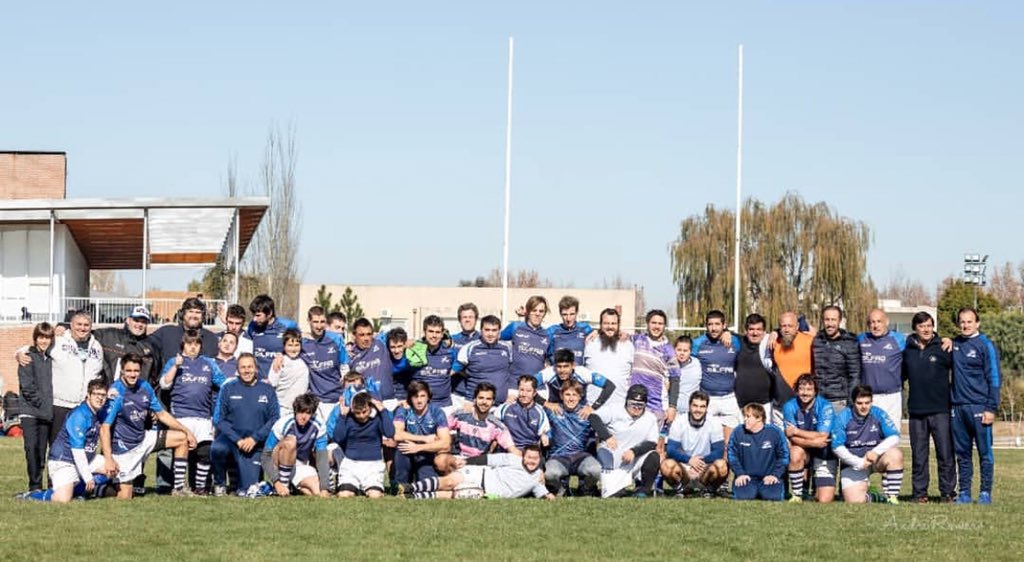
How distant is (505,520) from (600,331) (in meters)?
3.27

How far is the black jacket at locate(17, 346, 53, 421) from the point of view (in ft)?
40.4

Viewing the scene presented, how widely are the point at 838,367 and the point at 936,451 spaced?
1.24 m

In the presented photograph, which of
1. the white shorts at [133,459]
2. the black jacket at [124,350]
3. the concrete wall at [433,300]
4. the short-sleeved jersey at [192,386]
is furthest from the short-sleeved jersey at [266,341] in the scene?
the concrete wall at [433,300]

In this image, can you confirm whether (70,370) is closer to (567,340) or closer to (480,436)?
(480,436)

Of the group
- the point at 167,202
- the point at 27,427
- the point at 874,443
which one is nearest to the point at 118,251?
the point at 167,202

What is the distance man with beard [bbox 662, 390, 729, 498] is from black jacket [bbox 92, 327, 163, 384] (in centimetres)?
518

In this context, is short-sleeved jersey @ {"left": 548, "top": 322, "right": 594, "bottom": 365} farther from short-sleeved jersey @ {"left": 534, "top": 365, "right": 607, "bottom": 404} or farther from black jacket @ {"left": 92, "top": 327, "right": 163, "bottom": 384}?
black jacket @ {"left": 92, "top": 327, "right": 163, "bottom": 384}

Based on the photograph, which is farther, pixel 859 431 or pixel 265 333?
pixel 265 333

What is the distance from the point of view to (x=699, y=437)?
497 inches

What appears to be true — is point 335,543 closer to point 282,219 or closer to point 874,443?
point 874,443

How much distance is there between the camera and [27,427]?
12.4m

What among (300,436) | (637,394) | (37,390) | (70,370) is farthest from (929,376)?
(37,390)

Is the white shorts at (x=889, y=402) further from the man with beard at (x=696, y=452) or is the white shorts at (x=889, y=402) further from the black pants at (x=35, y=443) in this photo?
the black pants at (x=35, y=443)

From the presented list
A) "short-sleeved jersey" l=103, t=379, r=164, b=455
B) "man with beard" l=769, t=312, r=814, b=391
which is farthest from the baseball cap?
"short-sleeved jersey" l=103, t=379, r=164, b=455
